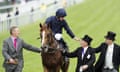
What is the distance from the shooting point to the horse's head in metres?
13.6

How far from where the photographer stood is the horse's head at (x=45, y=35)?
13584 millimetres

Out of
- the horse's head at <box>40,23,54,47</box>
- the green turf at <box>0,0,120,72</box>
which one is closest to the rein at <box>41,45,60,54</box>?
the horse's head at <box>40,23,54,47</box>

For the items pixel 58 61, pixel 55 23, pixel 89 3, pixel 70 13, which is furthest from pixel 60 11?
pixel 89 3

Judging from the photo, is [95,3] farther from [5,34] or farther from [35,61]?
[35,61]

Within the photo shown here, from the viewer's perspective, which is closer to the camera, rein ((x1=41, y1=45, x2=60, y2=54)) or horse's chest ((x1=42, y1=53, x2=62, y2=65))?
rein ((x1=41, y1=45, x2=60, y2=54))

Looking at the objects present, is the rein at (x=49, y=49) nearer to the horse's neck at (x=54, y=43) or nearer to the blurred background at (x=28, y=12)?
the horse's neck at (x=54, y=43)

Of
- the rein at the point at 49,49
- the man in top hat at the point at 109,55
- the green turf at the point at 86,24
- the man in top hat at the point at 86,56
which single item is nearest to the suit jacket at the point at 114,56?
the man in top hat at the point at 109,55

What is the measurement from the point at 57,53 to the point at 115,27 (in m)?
18.7

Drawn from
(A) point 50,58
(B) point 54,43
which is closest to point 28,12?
(A) point 50,58

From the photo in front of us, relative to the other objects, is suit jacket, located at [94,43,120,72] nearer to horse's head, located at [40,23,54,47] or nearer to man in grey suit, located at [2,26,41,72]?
horse's head, located at [40,23,54,47]

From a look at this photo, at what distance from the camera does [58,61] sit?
14.7m

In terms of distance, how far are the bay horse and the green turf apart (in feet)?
17.0

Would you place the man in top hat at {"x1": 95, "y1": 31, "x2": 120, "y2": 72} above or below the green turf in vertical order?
above

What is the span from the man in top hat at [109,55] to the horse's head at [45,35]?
1369mm
